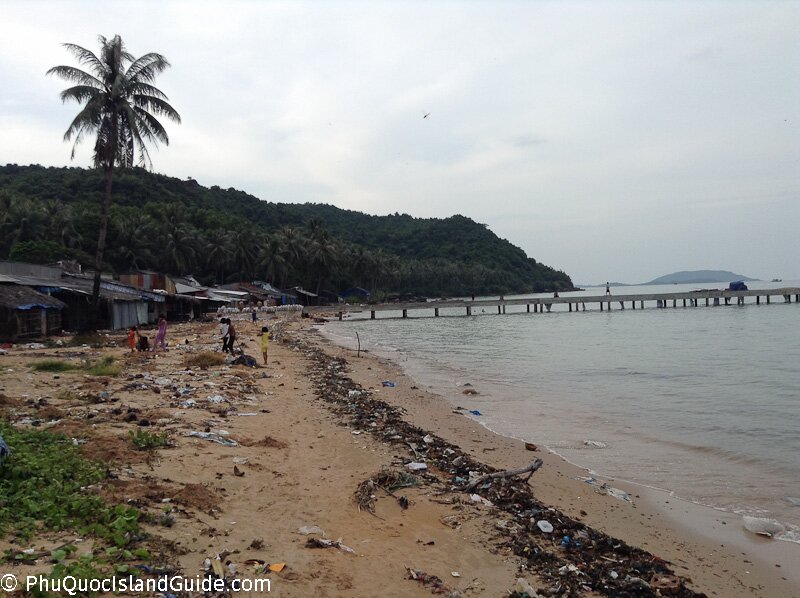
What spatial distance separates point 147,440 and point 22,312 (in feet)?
60.9

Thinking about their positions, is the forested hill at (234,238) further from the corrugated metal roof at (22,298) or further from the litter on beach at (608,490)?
the litter on beach at (608,490)

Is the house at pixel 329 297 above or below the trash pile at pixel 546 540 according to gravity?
above

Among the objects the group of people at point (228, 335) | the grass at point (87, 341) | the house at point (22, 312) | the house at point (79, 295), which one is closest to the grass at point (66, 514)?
the group of people at point (228, 335)

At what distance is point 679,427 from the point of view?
38.8 ft

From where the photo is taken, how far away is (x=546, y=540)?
564 centimetres

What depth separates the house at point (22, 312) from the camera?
66.8ft

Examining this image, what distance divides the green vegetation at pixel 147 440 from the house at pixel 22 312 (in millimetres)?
16540

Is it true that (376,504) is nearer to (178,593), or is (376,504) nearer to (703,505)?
(178,593)

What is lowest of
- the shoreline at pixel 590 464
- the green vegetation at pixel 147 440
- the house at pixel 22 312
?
the shoreline at pixel 590 464

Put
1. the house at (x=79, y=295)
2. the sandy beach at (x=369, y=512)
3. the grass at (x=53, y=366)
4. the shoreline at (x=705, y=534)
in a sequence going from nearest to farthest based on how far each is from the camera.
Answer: the sandy beach at (x=369, y=512)
the shoreline at (x=705, y=534)
the grass at (x=53, y=366)
the house at (x=79, y=295)

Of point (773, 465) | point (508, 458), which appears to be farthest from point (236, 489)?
point (773, 465)

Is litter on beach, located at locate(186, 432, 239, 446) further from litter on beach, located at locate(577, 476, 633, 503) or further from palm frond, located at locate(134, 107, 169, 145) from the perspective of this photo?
palm frond, located at locate(134, 107, 169, 145)

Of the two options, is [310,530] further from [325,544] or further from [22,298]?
[22,298]

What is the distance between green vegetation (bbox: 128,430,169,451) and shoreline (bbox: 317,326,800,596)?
17.2 feet
